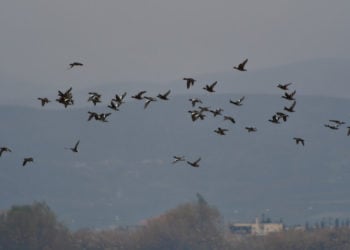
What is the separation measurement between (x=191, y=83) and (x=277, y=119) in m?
3.98

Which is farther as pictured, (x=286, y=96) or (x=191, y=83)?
(x=191, y=83)

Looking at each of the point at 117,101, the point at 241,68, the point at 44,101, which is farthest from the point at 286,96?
the point at 44,101

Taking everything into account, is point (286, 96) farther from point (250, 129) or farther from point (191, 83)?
point (250, 129)

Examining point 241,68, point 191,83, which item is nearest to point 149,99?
point 191,83

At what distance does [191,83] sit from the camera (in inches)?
2672

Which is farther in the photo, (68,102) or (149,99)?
(149,99)

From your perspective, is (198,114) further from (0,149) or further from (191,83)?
(0,149)

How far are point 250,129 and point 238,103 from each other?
3.56 meters

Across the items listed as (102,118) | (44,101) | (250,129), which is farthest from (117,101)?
(250,129)

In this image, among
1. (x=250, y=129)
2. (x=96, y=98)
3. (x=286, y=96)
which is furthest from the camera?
(x=250, y=129)

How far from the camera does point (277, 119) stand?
66750 mm

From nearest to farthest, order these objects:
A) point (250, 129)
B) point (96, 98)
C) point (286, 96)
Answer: point (286, 96) → point (96, 98) → point (250, 129)

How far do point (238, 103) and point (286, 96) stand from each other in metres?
7.48

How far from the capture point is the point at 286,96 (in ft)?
207
